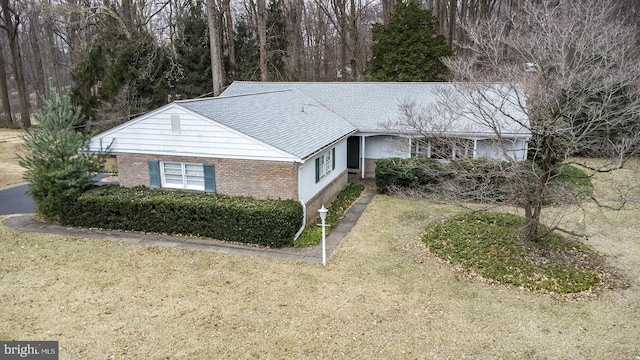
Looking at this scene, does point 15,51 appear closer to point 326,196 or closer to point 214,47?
point 214,47

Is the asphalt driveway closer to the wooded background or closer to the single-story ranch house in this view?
the wooded background

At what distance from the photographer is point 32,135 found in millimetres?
14016

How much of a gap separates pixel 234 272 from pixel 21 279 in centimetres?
529

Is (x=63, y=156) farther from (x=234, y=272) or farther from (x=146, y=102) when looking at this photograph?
(x=146, y=102)

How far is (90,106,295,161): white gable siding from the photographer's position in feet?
43.5

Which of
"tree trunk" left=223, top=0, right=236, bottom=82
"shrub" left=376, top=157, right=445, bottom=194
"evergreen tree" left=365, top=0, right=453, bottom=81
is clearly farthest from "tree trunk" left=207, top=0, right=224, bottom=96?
"shrub" left=376, top=157, right=445, bottom=194

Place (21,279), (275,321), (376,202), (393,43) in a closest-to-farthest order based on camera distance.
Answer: (275,321) → (21,279) → (376,202) → (393,43)

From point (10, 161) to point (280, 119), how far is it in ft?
61.9

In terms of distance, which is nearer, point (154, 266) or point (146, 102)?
point (154, 266)

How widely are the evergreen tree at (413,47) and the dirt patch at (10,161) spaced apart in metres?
22.0

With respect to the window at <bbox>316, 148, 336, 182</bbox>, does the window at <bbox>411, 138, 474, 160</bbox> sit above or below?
above

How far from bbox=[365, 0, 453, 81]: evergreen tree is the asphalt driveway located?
864 inches

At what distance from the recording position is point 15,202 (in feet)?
57.7

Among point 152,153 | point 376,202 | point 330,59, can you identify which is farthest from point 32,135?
point 330,59
